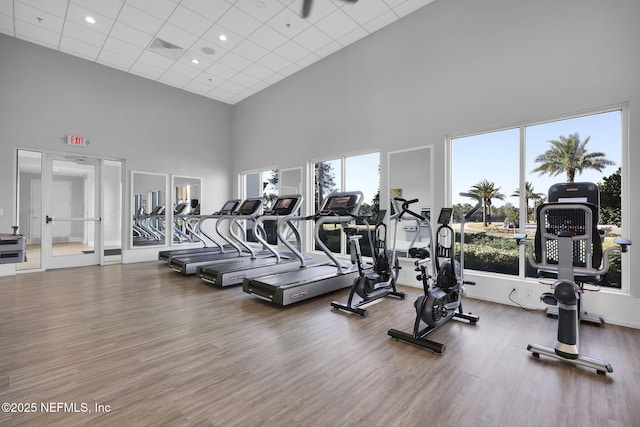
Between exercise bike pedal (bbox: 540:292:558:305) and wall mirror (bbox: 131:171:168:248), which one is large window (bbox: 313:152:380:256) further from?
wall mirror (bbox: 131:171:168:248)

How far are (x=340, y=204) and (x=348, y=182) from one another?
1.75m

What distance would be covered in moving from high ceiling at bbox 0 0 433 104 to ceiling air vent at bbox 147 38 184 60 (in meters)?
0.02

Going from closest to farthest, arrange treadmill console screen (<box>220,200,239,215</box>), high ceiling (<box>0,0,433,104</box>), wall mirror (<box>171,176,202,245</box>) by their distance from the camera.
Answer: high ceiling (<box>0,0,433,104</box>)
treadmill console screen (<box>220,200,239,215</box>)
wall mirror (<box>171,176,202,245</box>)

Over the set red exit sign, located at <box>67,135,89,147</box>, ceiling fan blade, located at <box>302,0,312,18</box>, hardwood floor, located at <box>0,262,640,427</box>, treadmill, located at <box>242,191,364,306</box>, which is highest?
ceiling fan blade, located at <box>302,0,312,18</box>

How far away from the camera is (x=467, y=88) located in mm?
4477

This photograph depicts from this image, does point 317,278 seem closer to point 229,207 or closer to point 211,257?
point 211,257

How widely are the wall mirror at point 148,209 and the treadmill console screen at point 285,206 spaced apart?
4182mm

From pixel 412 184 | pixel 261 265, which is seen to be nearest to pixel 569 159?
pixel 412 184

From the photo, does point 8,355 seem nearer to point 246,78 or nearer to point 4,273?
point 4,273

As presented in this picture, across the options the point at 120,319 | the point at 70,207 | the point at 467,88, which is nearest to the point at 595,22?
the point at 467,88

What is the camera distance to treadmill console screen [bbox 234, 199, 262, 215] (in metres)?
6.04

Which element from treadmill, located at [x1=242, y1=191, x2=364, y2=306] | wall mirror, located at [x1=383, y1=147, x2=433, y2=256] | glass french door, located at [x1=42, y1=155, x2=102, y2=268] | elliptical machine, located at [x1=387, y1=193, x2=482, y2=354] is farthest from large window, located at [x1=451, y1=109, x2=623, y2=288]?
glass french door, located at [x1=42, y1=155, x2=102, y2=268]

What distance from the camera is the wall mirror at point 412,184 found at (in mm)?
4965

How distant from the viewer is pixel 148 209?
7.87 meters
